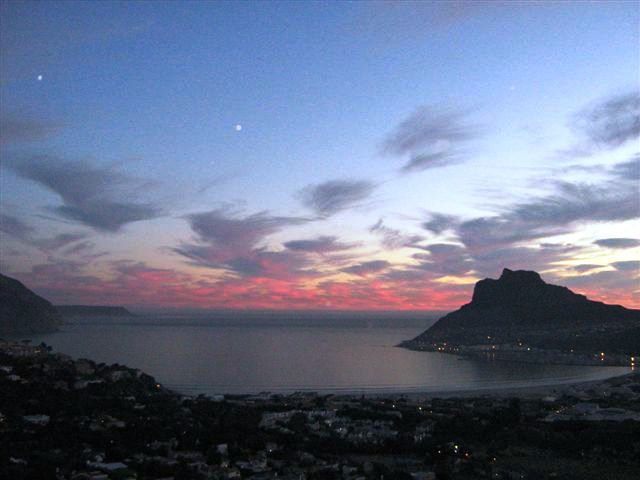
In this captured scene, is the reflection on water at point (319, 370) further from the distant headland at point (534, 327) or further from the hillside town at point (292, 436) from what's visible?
the hillside town at point (292, 436)

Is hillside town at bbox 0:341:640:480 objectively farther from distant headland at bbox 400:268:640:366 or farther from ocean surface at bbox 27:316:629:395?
distant headland at bbox 400:268:640:366

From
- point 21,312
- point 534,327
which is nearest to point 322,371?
point 534,327

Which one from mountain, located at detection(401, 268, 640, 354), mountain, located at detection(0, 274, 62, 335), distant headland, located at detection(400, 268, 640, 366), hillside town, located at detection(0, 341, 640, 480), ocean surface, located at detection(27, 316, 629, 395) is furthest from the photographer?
mountain, located at detection(0, 274, 62, 335)

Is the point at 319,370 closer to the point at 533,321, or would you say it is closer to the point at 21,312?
the point at 533,321

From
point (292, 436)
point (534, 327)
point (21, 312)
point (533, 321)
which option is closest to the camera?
point (292, 436)

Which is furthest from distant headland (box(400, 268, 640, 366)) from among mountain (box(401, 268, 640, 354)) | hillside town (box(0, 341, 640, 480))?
hillside town (box(0, 341, 640, 480))
